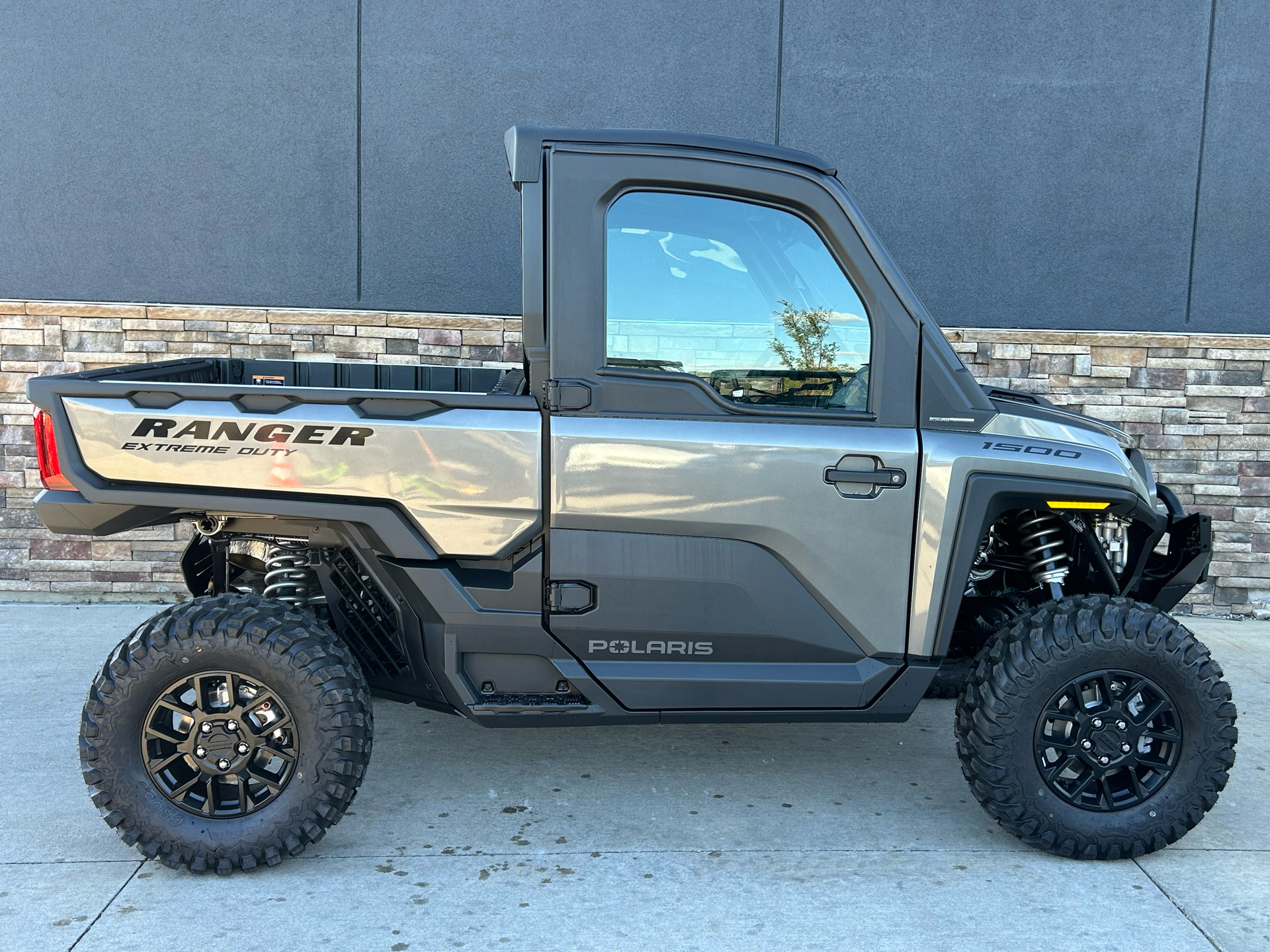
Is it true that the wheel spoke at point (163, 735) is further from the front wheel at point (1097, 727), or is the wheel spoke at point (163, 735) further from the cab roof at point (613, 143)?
the front wheel at point (1097, 727)

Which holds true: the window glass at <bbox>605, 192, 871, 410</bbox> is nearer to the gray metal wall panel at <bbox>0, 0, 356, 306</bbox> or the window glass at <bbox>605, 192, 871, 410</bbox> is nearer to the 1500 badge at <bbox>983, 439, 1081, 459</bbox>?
the 1500 badge at <bbox>983, 439, 1081, 459</bbox>

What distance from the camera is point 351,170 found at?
604 centimetres

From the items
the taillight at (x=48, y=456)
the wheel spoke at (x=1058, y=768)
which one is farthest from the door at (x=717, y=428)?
the taillight at (x=48, y=456)

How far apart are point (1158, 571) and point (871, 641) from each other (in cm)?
130

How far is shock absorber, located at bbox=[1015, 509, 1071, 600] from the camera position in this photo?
3658 millimetres

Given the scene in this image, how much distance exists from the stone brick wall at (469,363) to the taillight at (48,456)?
9.70 feet

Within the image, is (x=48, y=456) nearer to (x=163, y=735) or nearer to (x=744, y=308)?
(x=163, y=735)

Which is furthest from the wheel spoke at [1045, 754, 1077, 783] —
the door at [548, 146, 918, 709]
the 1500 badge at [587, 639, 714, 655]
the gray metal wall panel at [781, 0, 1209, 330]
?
the gray metal wall panel at [781, 0, 1209, 330]

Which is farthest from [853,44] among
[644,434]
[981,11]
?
[644,434]

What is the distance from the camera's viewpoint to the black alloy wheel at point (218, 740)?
3.16 m

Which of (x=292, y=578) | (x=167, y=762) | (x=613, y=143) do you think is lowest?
(x=167, y=762)

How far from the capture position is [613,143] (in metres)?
3.17

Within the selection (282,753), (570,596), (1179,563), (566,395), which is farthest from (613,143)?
(1179,563)

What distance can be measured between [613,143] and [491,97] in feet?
10.4
